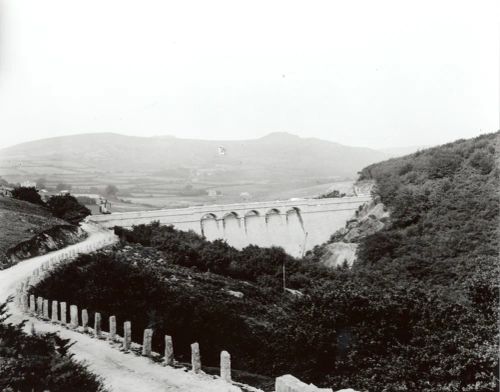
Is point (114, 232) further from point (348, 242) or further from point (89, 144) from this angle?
point (89, 144)

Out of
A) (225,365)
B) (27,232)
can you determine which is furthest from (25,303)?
(27,232)

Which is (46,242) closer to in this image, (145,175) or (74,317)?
(74,317)

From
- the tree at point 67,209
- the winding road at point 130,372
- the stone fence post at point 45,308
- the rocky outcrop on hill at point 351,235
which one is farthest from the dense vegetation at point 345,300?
the tree at point 67,209

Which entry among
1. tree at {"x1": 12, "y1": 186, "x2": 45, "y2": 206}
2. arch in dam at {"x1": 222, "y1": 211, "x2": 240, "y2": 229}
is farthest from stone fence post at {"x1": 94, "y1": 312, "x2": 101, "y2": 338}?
arch in dam at {"x1": 222, "y1": 211, "x2": 240, "y2": 229}

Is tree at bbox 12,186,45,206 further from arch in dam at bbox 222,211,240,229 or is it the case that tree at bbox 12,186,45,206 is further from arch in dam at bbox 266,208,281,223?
A: arch in dam at bbox 266,208,281,223

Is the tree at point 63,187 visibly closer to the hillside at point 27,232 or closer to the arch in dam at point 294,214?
the arch in dam at point 294,214

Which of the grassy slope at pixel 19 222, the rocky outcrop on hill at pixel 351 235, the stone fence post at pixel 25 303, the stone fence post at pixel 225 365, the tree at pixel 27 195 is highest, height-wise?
the tree at pixel 27 195
